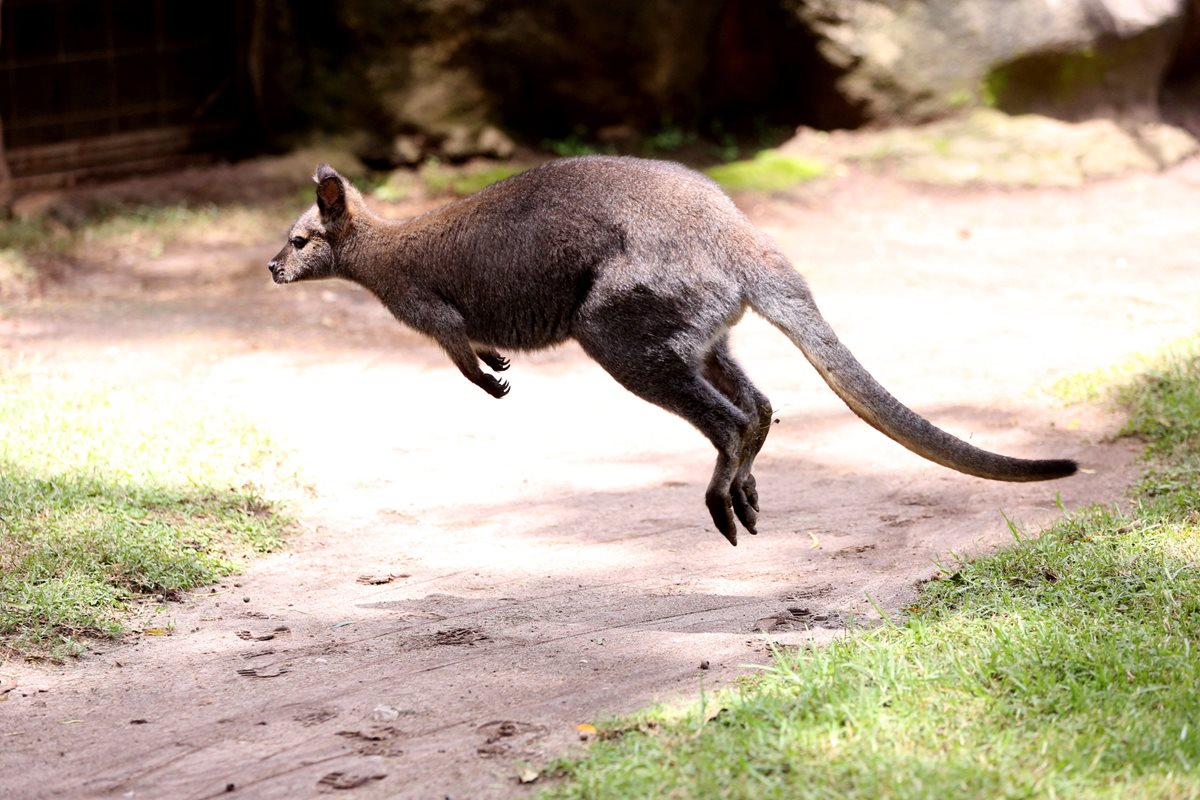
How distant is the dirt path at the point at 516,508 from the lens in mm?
3787

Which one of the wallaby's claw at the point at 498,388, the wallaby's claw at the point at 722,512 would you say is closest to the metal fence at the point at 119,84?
the wallaby's claw at the point at 498,388

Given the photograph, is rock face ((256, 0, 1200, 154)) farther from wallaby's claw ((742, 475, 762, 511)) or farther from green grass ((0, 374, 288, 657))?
wallaby's claw ((742, 475, 762, 511))

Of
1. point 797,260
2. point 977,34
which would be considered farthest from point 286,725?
point 977,34

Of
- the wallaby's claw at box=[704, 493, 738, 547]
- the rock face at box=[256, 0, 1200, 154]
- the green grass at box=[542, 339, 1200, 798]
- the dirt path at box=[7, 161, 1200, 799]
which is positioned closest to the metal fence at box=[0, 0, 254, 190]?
the rock face at box=[256, 0, 1200, 154]

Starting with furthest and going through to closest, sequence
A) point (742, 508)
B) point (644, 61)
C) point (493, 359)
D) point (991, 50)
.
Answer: point (644, 61) → point (991, 50) → point (493, 359) → point (742, 508)

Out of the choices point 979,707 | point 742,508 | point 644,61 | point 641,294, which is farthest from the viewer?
point 644,61

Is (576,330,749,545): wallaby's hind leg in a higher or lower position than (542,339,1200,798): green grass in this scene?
higher

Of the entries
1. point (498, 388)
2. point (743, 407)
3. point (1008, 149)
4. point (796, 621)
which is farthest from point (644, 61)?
point (796, 621)

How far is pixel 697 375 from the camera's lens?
4727 millimetres

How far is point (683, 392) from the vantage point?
470cm

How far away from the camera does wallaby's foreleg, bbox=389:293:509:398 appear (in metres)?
5.18

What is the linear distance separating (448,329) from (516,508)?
101 centimetres

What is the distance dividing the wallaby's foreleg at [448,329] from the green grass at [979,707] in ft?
5.87

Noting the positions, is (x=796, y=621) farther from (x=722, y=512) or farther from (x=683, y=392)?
(x=683, y=392)
